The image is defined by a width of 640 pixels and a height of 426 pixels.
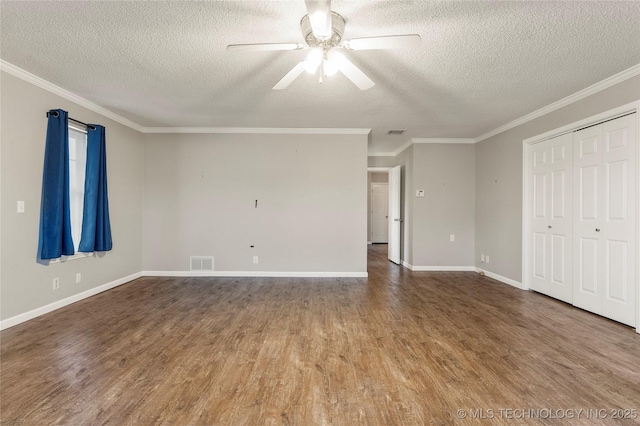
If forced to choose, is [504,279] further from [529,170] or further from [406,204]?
[406,204]

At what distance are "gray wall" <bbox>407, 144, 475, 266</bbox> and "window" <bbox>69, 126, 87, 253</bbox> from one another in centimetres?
532

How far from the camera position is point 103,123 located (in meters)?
4.11

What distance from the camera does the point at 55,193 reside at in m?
3.16

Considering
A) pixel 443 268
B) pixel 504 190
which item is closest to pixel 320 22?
pixel 504 190

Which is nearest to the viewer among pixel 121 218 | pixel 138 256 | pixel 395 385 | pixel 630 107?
pixel 395 385

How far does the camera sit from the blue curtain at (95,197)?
12.2 feet

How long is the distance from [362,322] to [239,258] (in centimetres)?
277

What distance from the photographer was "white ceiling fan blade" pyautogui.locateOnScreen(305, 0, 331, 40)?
5.21 ft

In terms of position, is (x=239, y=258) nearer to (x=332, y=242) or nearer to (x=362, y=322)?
(x=332, y=242)

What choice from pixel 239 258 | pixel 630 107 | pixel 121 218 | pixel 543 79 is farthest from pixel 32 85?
pixel 630 107

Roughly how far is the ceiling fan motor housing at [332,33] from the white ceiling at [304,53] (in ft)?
0.20

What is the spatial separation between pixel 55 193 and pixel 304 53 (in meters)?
3.08

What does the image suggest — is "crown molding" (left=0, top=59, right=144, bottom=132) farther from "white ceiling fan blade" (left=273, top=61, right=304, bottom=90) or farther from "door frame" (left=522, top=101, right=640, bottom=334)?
"door frame" (left=522, top=101, right=640, bottom=334)

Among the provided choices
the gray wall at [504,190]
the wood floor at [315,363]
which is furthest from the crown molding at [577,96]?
the wood floor at [315,363]
